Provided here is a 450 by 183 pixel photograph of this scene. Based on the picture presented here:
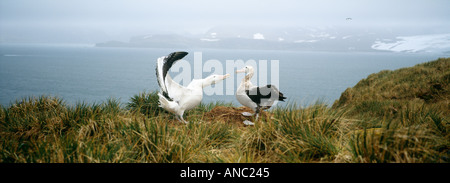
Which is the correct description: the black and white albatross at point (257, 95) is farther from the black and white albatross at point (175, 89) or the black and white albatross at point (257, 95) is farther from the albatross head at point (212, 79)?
the black and white albatross at point (175, 89)

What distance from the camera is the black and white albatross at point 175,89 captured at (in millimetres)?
6824

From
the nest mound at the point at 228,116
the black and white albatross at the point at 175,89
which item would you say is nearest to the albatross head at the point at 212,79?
the black and white albatross at the point at 175,89

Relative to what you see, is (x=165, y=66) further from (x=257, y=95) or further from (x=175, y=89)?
(x=257, y=95)

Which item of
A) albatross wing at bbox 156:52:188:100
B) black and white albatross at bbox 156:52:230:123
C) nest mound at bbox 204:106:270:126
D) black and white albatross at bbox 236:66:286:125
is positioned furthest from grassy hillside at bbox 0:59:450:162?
albatross wing at bbox 156:52:188:100

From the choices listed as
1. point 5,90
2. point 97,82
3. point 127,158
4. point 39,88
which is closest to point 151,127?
point 127,158

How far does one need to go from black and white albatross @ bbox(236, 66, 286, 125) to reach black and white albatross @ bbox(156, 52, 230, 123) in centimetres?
64

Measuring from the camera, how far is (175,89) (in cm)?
725

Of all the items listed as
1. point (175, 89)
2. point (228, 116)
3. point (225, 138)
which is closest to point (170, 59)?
point (175, 89)

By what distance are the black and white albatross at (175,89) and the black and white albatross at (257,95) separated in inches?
25.3

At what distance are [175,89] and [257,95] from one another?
1920 mm

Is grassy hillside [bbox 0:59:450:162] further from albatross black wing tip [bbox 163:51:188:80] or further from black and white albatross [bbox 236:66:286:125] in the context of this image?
albatross black wing tip [bbox 163:51:188:80]

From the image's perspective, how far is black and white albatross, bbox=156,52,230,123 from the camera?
6824mm
